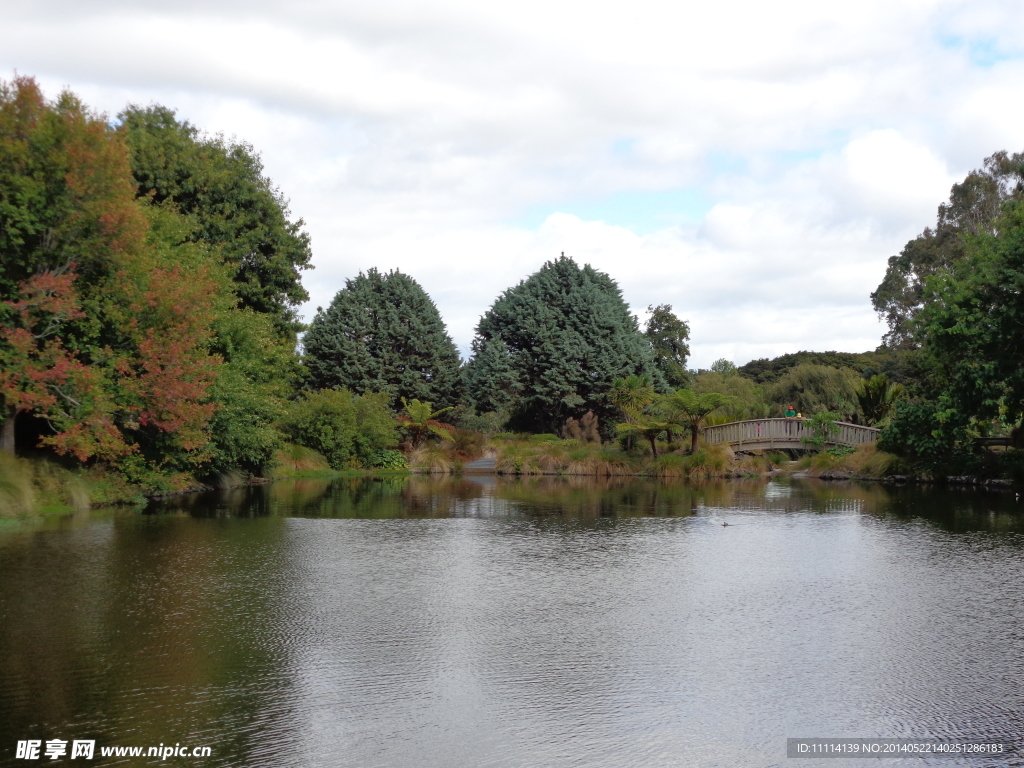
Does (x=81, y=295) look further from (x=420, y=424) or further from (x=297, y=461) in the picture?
(x=420, y=424)

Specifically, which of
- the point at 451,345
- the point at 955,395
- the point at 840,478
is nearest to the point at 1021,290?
the point at 955,395

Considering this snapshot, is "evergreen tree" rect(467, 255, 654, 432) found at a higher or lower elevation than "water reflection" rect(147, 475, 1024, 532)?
higher

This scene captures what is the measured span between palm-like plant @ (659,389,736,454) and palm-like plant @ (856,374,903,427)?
6.89 m

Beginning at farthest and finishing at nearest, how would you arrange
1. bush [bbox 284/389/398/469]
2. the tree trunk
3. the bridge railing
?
the bridge railing
bush [bbox 284/389/398/469]
the tree trunk

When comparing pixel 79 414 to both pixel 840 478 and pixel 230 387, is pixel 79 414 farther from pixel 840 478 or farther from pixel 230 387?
pixel 840 478

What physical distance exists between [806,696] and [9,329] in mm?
15161

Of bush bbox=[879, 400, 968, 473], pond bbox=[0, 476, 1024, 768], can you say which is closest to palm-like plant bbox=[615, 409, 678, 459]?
bush bbox=[879, 400, 968, 473]

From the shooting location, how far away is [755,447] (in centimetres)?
3788

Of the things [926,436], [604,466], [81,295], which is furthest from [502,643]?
[604,466]

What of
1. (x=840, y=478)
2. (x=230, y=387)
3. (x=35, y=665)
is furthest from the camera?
(x=840, y=478)

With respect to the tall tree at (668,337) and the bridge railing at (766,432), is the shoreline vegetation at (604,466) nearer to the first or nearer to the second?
the bridge railing at (766,432)

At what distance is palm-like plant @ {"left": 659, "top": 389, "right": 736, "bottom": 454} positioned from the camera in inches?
1367

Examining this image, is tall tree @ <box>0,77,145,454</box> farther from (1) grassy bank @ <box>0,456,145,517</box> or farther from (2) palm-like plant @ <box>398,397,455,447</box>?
(2) palm-like plant @ <box>398,397,455,447</box>

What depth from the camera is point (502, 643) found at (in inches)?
305
